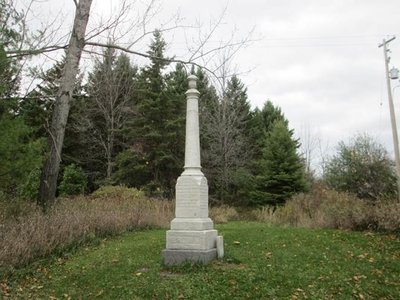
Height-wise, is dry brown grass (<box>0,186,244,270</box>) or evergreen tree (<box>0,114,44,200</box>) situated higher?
evergreen tree (<box>0,114,44,200</box>)

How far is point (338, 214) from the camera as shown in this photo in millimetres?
11672

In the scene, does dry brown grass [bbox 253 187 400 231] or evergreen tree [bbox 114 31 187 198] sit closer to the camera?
dry brown grass [bbox 253 187 400 231]

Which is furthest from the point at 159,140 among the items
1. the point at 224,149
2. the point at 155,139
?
the point at 224,149

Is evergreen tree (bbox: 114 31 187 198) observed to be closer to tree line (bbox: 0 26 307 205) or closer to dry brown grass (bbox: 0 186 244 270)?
tree line (bbox: 0 26 307 205)

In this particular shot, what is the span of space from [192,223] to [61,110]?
5.61 meters

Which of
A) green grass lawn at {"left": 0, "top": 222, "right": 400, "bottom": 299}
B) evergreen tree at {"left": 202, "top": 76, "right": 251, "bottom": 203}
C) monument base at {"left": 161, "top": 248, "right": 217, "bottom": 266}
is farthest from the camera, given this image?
evergreen tree at {"left": 202, "top": 76, "right": 251, "bottom": 203}

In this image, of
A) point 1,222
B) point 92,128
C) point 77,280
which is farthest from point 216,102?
point 77,280

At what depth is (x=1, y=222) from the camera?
9.26 meters

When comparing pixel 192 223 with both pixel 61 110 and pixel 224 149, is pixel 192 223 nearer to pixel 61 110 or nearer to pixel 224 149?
pixel 61 110

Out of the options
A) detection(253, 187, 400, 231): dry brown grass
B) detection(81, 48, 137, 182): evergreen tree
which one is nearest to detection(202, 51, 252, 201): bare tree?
detection(81, 48, 137, 182): evergreen tree

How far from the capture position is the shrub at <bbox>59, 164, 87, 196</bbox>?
80.0ft

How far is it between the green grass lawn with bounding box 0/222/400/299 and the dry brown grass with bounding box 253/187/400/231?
0.72 m

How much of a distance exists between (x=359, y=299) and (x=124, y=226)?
28.5 ft

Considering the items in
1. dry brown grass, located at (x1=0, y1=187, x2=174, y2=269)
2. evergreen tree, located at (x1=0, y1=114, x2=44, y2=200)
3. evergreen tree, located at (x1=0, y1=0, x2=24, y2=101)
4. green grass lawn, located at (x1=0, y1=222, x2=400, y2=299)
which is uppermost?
evergreen tree, located at (x1=0, y1=0, x2=24, y2=101)
